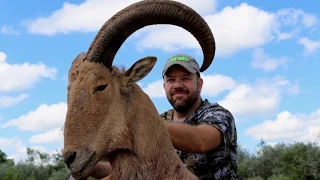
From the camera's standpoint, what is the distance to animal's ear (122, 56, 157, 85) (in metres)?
5.55

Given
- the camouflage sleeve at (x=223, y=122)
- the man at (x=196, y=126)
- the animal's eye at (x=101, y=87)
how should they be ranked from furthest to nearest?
1. the camouflage sleeve at (x=223, y=122)
2. the man at (x=196, y=126)
3. the animal's eye at (x=101, y=87)

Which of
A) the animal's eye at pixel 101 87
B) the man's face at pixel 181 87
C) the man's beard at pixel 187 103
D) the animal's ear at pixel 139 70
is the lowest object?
the animal's eye at pixel 101 87

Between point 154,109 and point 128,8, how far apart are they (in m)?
1.16

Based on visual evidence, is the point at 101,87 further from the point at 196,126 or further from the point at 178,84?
the point at 178,84

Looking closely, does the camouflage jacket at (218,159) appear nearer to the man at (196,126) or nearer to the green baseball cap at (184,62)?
the man at (196,126)

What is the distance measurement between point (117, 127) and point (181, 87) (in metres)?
2.42

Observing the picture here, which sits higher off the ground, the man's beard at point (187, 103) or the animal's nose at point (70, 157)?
the man's beard at point (187, 103)

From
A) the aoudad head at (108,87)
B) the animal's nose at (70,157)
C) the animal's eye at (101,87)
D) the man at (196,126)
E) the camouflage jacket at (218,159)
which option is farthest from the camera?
the camouflage jacket at (218,159)

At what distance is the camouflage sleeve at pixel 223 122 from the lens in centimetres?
662

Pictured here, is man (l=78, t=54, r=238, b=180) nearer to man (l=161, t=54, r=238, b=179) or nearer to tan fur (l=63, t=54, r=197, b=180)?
man (l=161, t=54, r=238, b=179)

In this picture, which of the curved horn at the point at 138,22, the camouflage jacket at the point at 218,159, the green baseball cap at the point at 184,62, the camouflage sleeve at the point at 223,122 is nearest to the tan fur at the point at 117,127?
the curved horn at the point at 138,22

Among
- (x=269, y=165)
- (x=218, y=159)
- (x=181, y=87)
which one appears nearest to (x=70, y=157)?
(x=218, y=159)

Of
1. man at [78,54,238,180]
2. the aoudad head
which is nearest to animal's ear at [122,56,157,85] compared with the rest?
the aoudad head

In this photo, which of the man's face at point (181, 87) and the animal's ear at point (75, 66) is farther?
the man's face at point (181, 87)
